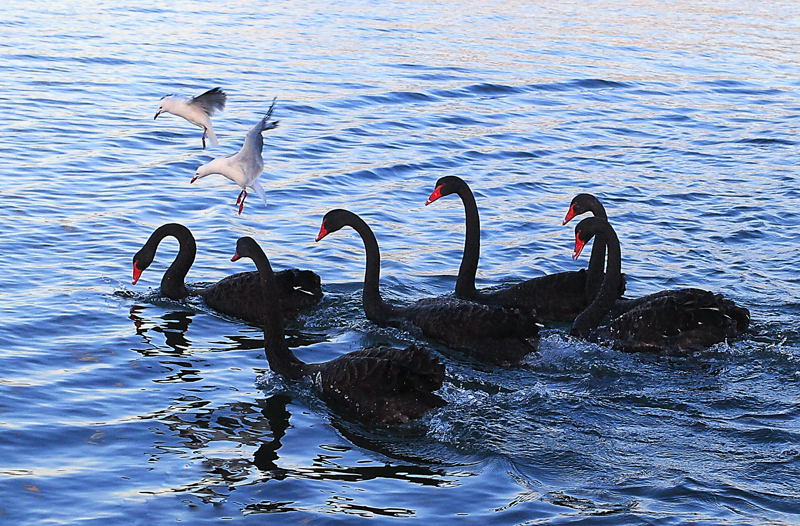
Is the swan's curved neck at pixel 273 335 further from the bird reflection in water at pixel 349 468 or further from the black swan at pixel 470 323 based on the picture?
the black swan at pixel 470 323

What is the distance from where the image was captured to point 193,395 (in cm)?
782

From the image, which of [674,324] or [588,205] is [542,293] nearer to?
[588,205]

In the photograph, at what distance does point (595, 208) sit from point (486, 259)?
5.01ft

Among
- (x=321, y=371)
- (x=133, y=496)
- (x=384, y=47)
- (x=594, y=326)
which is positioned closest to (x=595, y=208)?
(x=594, y=326)

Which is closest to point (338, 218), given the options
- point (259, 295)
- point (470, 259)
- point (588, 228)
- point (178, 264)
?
point (259, 295)

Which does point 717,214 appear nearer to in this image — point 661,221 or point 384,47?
point 661,221

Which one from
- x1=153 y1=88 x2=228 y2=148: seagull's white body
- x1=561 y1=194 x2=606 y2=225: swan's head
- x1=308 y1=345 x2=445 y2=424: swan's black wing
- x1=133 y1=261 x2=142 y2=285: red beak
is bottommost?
x1=308 y1=345 x2=445 y2=424: swan's black wing

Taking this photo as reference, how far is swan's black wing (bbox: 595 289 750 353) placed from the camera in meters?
8.59

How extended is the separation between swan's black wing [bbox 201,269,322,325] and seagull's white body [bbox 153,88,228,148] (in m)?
1.75

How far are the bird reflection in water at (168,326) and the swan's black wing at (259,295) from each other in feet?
1.09

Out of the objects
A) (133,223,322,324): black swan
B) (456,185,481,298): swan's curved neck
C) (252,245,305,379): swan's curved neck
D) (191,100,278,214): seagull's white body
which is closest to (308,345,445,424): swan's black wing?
(252,245,305,379): swan's curved neck

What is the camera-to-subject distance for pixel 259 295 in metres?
9.49

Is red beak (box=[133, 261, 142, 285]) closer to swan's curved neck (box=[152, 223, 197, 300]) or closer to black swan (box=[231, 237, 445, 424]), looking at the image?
swan's curved neck (box=[152, 223, 197, 300])

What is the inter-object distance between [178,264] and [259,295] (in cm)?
91
